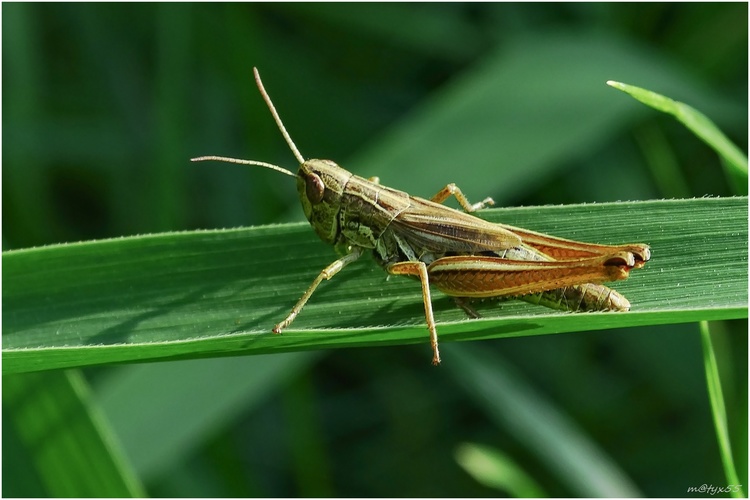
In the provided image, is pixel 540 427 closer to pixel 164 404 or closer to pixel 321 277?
pixel 321 277

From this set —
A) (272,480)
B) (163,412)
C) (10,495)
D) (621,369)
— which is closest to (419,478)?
(272,480)

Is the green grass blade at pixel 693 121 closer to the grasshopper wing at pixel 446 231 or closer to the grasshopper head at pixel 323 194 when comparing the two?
the grasshopper wing at pixel 446 231

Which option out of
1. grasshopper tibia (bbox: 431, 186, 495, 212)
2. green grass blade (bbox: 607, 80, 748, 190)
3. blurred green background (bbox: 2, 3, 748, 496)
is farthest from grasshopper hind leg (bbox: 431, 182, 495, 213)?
green grass blade (bbox: 607, 80, 748, 190)

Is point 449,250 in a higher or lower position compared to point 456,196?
lower

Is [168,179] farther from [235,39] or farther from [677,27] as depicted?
[677,27]

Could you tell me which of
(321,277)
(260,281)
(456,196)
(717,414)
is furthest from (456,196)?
(717,414)

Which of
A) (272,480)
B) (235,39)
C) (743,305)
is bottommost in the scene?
(743,305)

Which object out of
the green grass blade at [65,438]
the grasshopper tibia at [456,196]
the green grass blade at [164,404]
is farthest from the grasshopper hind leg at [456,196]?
the green grass blade at [65,438]
